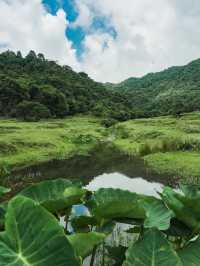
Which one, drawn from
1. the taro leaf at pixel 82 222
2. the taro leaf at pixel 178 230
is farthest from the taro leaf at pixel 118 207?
the taro leaf at pixel 178 230

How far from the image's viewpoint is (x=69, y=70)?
112 m

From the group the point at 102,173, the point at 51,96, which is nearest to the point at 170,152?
the point at 102,173

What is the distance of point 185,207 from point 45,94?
67.7 meters

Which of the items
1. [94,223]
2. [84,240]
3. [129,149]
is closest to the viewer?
[84,240]

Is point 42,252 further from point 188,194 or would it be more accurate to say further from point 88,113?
point 88,113

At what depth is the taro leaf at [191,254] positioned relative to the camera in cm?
327

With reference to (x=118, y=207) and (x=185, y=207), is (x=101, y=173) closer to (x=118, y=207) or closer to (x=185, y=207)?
(x=185, y=207)

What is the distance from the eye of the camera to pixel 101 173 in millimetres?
25656

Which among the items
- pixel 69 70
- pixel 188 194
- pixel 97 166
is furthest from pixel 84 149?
pixel 69 70

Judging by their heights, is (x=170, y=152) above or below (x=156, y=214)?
below

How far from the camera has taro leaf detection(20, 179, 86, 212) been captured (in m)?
3.81

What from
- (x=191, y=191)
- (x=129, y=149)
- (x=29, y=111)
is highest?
(x=191, y=191)

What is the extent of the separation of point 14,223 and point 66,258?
0.39 meters

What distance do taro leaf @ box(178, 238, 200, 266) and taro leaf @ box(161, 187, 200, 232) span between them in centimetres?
36
